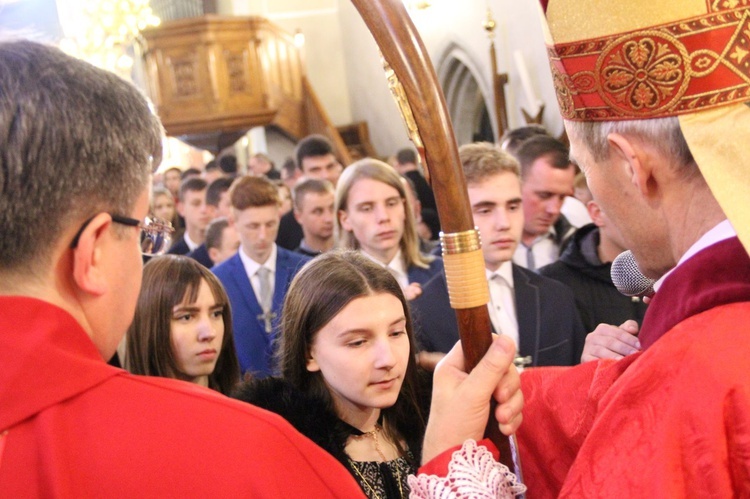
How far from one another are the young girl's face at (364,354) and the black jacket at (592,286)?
4.77ft

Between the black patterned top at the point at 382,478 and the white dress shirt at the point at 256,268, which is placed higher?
the white dress shirt at the point at 256,268

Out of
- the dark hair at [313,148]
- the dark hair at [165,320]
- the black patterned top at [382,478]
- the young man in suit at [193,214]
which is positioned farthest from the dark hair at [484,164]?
the dark hair at [313,148]

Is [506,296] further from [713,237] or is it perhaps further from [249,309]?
[713,237]

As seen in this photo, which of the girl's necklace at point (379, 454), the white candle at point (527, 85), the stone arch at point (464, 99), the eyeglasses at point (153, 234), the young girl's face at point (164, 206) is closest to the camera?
the eyeglasses at point (153, 234)

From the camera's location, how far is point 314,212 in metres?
5.80

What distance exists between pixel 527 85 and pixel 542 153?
5.17 m

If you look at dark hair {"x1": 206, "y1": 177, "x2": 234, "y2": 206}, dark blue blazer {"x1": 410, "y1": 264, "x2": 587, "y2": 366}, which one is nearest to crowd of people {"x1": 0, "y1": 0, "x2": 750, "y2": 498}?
dark blue blazer {"x1": 410, "y1": 264, "x2": 587, "y2": 366}

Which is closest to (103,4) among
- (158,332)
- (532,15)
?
(532,15)

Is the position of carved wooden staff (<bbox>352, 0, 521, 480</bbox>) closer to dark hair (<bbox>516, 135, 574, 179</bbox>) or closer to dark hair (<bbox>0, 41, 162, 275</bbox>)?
dark hair (<bbox>0, 41, 162, 275</bbox>)

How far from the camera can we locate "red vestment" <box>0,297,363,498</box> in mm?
1198

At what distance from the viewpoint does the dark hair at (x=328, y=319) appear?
2568mm

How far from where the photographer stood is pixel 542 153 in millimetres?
4801

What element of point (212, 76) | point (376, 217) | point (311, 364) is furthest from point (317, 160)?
point (212, 76)

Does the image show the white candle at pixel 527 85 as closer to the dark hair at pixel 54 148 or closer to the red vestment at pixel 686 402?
the red vestment at pixel 686 402
